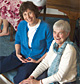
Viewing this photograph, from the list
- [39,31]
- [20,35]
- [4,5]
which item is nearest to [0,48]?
[4,5]

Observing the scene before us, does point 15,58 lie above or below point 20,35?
A: below

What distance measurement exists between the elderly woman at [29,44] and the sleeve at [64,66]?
27 centimetres

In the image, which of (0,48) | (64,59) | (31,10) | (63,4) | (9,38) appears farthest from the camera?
(9,38)

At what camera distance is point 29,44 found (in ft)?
4.83

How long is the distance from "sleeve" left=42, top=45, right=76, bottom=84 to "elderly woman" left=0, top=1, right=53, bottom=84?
0.88 ft

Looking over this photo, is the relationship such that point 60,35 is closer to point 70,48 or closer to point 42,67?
point 70,48

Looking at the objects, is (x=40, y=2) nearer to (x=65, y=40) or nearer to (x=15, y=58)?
(x=15, y=58)

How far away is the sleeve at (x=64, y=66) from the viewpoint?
1046 millimetres

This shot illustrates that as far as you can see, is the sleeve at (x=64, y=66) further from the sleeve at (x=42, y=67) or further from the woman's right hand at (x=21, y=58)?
the woman's right hand at (x=21, y=58)

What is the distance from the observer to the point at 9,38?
2.33m

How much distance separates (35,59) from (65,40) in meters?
0.46

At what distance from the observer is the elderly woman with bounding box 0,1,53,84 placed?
1352 millimetres

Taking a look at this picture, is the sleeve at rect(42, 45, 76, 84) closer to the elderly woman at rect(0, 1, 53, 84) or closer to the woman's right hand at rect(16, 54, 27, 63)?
the elderly woman at rect(0, 1, 53, 84)

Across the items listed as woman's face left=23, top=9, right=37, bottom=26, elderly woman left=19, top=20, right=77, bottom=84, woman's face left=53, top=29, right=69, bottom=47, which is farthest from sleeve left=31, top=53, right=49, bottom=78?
woman's face left=23, top=9, right=37, bottom=26
